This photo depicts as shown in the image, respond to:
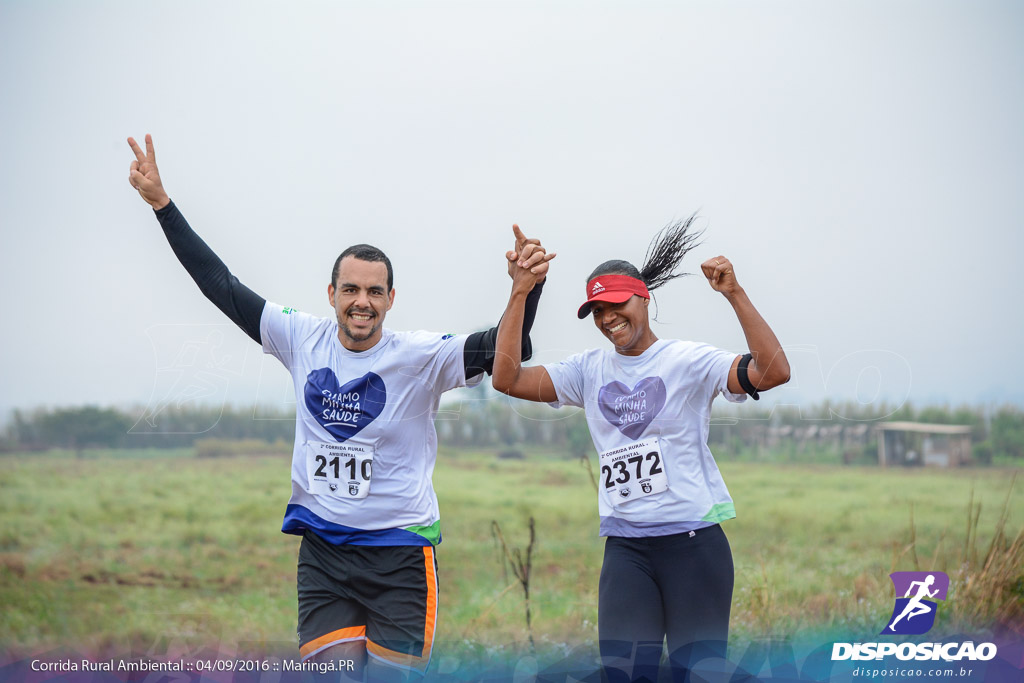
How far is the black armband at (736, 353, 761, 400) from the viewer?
324 cm

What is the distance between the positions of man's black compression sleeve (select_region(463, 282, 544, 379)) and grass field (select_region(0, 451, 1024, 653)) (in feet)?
8.80

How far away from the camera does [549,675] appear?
400cm

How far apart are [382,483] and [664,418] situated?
1.27 meters

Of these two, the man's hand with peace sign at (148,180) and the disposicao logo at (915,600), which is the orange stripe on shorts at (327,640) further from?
the disposicao logo at (915,600)

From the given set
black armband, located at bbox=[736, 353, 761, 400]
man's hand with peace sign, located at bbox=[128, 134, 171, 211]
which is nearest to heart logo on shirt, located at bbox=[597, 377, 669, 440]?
black armband, located at bbox=[736, 353, 761, 400]

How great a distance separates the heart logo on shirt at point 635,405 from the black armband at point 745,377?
1.08ft

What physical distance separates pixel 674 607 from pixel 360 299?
6.21 feet

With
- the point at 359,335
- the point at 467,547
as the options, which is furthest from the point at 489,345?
the point at 467,547

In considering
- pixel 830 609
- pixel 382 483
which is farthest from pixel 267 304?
pixel 830 609

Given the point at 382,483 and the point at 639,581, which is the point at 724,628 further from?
the point at 382,483

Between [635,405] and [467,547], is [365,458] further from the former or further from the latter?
[467,547]

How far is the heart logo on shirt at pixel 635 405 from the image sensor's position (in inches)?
136

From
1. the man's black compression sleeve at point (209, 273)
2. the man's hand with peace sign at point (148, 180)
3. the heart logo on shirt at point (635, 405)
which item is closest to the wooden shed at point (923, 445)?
the heart logo on shirt at point (635, 405)

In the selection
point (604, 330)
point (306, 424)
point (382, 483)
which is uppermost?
point (604, 330)
